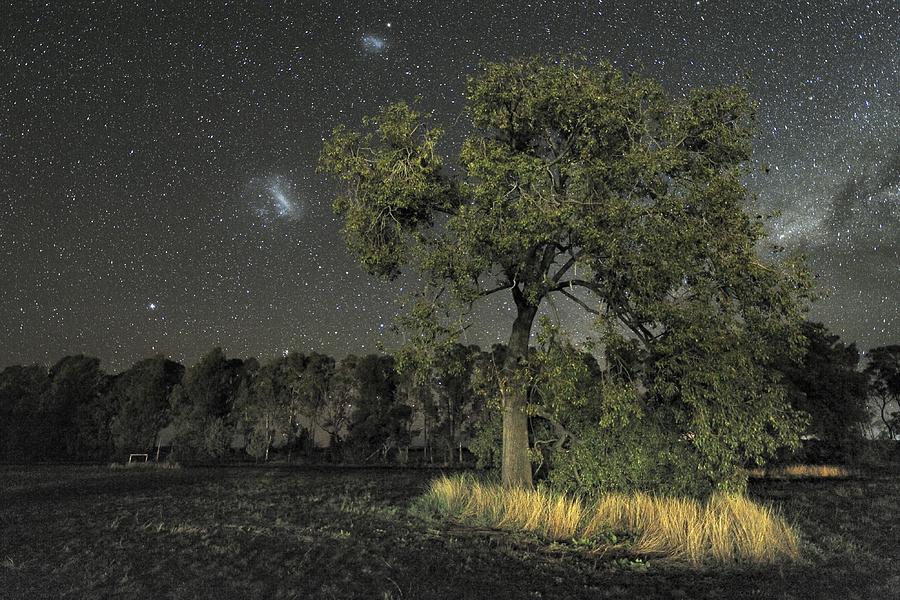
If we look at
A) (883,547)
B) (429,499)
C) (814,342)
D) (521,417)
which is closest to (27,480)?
(429,499)

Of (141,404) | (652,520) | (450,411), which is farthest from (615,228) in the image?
(141,404)

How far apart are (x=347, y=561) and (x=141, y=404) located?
64348 mm

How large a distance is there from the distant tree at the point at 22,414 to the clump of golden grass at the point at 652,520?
218 ft

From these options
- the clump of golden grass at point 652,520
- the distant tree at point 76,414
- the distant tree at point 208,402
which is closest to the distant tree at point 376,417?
the distant tree at point 208,402

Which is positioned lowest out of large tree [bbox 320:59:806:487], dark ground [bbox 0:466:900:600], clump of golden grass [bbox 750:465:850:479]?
clump of golden grass [bbox 750:465:850:479]

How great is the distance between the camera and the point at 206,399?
63875mm

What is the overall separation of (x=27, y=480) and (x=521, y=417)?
2522 cm

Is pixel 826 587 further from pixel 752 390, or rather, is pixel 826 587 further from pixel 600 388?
pixel 600 388

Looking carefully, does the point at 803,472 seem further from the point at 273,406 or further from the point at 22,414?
the point at 22,414

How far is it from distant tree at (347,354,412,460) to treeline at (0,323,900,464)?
0.10 m

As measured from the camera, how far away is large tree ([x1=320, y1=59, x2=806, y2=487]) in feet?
47.2

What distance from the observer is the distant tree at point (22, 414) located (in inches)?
2598

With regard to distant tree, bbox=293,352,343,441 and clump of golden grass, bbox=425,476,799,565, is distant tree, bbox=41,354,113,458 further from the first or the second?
clump of golden grass, bbox=425,476,799,565

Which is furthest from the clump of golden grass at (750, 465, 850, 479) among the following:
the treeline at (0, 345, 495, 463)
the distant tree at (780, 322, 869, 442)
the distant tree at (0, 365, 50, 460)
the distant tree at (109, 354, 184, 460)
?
the distant tree at (0, 365, 50, 460)
